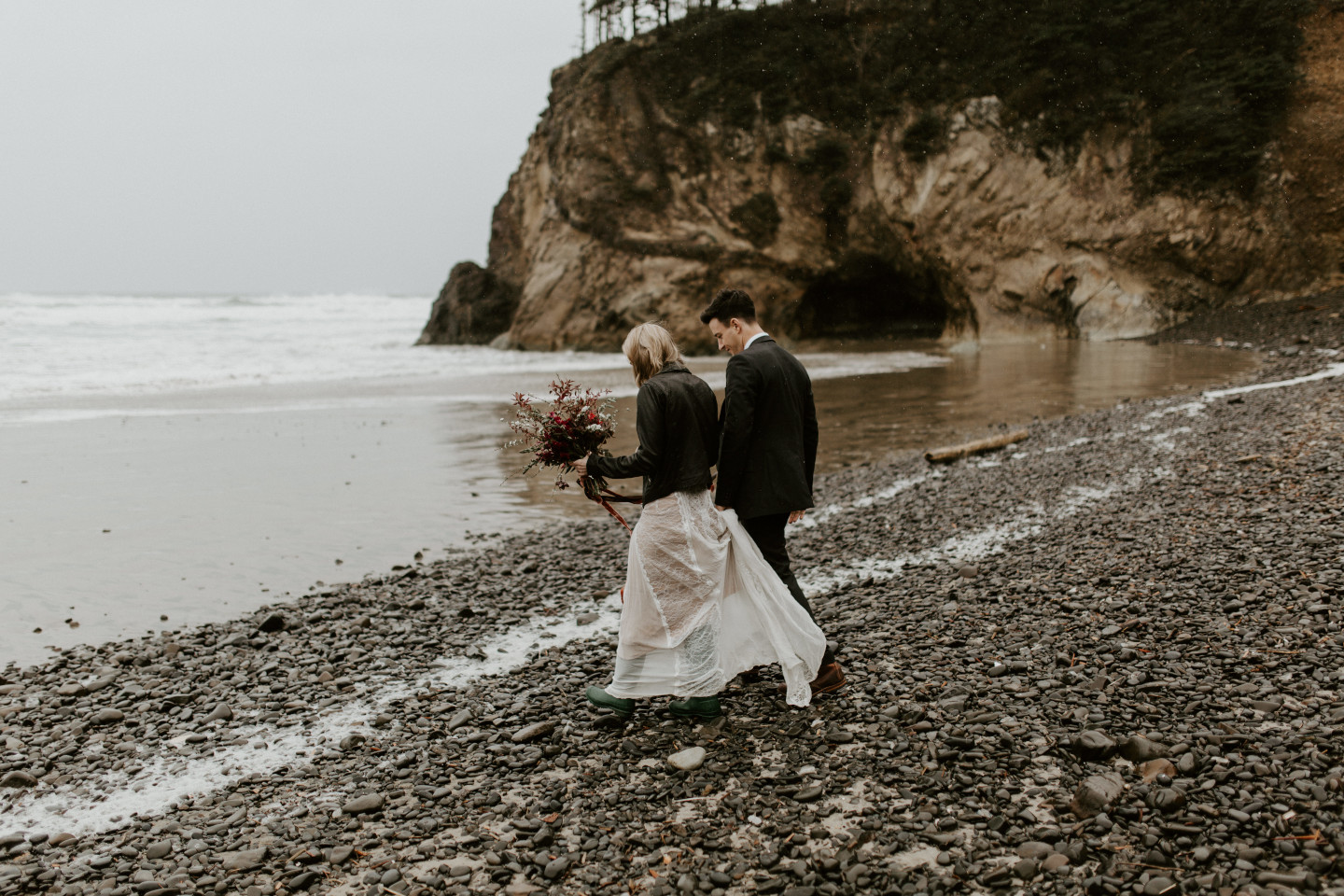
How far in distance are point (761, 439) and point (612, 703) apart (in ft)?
5.51

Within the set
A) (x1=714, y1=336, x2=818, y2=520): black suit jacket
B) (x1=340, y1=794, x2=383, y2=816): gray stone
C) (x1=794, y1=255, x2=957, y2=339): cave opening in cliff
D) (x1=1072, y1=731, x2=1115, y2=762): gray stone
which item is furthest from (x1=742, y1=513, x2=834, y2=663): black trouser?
(x1=794, y1=255, x2=957, y2=339): cave opening in cliff

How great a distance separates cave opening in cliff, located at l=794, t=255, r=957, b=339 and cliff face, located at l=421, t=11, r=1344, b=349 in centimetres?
11

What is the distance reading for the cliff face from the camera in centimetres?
3172

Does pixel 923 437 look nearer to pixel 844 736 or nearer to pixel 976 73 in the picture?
pixel 844 736

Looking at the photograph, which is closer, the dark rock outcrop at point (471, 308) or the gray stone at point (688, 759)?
the gray stone at point (688, 759)

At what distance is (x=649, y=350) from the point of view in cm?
454

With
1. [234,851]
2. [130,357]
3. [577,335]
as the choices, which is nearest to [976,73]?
[577,335]

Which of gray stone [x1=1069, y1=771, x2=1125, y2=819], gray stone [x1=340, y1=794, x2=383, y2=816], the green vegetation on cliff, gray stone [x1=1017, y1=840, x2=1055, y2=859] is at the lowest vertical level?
gray stone [x1=340, y1=794, x2=383, y2=816]

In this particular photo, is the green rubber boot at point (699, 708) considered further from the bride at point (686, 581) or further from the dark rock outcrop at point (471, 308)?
the dark rock outcrop at point (471, 308)

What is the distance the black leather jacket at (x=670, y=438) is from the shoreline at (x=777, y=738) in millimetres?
1383

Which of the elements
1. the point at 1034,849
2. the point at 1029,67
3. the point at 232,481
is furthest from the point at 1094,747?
the point at 1029,67

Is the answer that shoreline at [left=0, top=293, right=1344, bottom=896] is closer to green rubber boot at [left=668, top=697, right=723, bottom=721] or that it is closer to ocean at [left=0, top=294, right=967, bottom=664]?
green rubber boot at [left=668, top=697, right=723, bottom=721]

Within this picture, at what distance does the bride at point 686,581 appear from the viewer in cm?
451

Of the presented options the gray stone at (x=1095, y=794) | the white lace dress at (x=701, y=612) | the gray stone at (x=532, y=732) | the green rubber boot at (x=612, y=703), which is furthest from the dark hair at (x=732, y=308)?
the gray stone at (x=1095, y=794)
